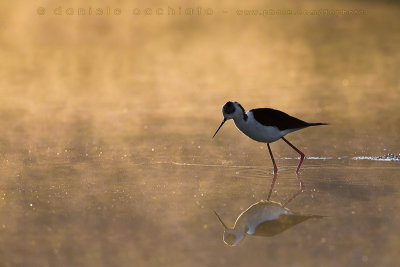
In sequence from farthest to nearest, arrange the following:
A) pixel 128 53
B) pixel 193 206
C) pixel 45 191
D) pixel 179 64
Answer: pixel 128 53 < pixel 179 64 < pixel 45 191 < pixel 193 206

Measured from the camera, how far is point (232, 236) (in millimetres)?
5477

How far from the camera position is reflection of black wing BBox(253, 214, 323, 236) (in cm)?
554

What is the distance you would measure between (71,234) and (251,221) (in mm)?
1258

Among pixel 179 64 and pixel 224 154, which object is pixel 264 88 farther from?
pixel 224 154

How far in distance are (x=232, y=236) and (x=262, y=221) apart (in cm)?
41

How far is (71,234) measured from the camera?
5.63 meters

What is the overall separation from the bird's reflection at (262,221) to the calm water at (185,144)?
76mm

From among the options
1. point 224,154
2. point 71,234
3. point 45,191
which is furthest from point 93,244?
point 224,154

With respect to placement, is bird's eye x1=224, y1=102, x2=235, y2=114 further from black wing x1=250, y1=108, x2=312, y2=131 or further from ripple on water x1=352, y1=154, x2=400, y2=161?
ripple on water x1=352, y1=154, x2=400, y2=161

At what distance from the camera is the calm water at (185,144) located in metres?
5.36

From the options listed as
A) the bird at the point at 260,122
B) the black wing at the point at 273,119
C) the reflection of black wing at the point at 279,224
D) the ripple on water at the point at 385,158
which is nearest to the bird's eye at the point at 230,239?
the reflection of black wing at the point at 279,224

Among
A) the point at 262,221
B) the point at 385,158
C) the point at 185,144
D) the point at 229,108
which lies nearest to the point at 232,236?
the point at 262,221

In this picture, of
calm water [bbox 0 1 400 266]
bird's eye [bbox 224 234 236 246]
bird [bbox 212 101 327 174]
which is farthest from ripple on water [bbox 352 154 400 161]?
bird's eye [bbox 224 234 236 246]

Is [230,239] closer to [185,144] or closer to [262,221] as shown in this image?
[262,221]
